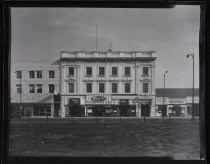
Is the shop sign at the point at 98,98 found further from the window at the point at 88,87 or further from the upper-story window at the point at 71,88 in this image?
the upper-story window at the point at 71,88

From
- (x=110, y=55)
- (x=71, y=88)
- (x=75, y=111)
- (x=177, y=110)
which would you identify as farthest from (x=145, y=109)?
(x=71, y=88)

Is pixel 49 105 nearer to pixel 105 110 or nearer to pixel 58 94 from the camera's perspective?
pixel 58 94

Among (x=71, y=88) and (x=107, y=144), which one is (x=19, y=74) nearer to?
(x=71, y=88)

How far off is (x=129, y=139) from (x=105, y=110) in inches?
889

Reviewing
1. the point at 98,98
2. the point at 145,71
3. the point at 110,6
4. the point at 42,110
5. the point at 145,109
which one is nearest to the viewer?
the point at 110,6

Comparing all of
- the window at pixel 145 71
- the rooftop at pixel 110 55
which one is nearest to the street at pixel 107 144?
the window at pixel 145 71

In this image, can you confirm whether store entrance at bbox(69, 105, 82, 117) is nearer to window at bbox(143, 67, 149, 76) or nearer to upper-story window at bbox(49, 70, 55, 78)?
upper-story window at bbox(49, 70, 55, 78)

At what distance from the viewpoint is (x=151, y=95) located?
3603 cm

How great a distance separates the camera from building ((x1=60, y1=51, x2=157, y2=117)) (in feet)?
117

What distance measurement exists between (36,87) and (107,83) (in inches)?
327

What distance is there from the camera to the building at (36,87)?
1406 inches

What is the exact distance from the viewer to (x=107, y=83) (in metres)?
36.3

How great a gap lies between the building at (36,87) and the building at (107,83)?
1087mm

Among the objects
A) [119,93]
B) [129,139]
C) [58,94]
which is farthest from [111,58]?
[129,139]
